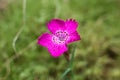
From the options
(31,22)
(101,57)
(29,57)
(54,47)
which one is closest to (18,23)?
(31,22)

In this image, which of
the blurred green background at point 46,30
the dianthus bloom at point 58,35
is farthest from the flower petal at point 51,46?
the blurred green background at point 46,30

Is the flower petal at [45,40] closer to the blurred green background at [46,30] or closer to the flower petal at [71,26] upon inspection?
the flower petal at [71,26]

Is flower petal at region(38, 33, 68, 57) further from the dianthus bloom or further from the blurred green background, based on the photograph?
the blurred green background

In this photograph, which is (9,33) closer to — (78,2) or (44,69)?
(44,69)

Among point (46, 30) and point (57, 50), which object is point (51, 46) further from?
point (46, 30)

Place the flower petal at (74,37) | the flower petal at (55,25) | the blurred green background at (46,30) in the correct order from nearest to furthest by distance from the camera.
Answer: the flower petal at (74,37) < the flower petal at (55,25) < the blurred green background at (46,30)

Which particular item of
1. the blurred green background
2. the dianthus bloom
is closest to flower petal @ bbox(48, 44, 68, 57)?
the dianthus bloom

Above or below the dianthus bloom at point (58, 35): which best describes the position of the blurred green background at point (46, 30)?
below
